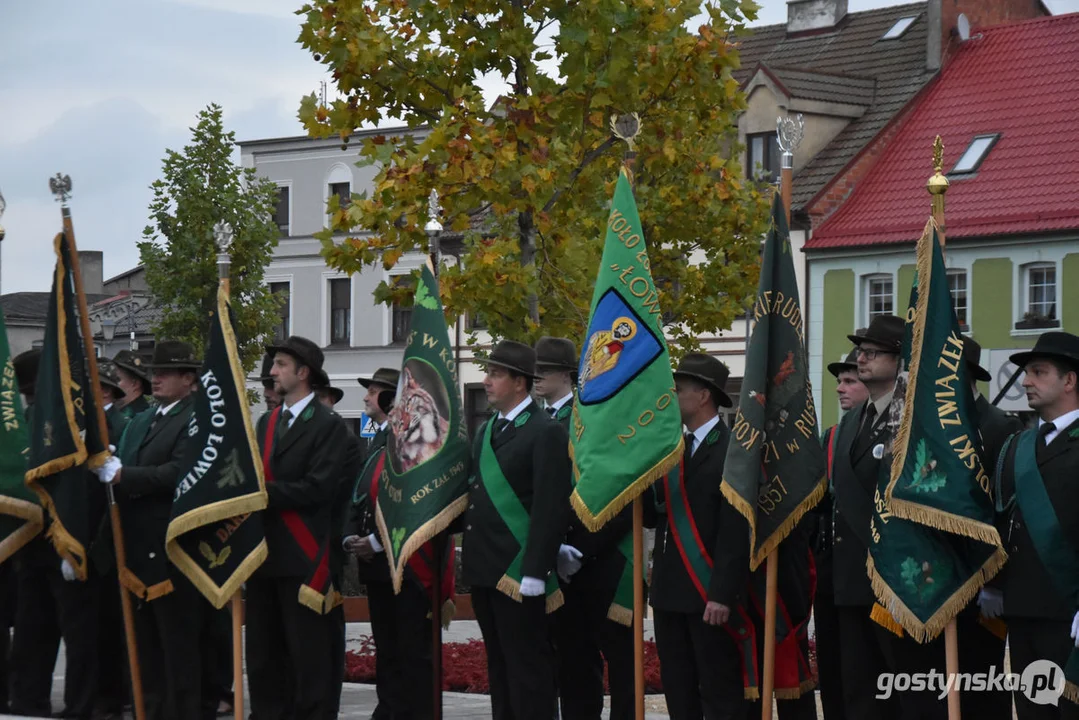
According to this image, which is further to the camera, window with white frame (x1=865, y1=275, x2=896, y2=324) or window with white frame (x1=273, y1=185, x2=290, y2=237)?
window with white frame (x1=273, y1=185, x2=290, y2=237)

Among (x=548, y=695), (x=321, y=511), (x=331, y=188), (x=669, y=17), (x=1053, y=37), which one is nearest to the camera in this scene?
(x=548, y=695)

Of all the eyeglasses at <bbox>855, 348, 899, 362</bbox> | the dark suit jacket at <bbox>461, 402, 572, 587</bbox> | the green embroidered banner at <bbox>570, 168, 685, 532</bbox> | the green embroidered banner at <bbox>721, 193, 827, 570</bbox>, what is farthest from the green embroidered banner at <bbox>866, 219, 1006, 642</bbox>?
the dark suit jacket at <bbox>461, 402, 572, 587</bbox>

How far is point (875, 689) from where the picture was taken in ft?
27.7

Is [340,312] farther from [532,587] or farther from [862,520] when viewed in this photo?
[862,520]

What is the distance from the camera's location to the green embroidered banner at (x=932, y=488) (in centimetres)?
788

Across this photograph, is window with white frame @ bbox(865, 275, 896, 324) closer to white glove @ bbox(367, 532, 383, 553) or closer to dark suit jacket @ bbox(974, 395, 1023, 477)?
white glove @ bbox(367, 532, 383, 553)

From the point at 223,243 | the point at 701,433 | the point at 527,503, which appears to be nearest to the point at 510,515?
the point at 527,503

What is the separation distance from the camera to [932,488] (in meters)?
7.93

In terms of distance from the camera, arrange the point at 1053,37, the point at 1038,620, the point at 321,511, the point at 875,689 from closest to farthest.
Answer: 1. the point at 1038,620
2. the point at 875,689
3. the point at 321,511
4. the point at 1053,37

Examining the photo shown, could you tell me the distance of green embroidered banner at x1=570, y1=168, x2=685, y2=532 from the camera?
8930 millimetres

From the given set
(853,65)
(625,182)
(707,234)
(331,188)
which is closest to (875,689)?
(625,182)

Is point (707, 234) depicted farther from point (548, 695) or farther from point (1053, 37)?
point (1053, 37)

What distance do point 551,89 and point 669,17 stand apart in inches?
44.7

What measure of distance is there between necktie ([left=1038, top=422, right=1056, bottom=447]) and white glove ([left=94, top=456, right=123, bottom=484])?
17.6ft
